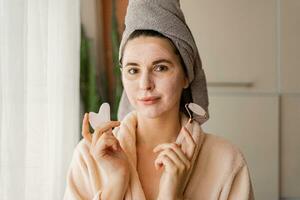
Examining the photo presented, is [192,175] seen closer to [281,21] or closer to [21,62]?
[21,62]

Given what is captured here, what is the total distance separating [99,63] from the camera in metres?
1.93

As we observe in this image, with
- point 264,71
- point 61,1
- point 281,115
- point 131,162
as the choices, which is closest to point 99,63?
point 61,1

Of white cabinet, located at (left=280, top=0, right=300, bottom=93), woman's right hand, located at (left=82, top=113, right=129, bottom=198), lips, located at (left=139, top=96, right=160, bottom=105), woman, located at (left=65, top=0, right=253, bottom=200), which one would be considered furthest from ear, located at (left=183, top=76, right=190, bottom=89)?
white cabinet, located at (left=280, top=0, right=300, bottom=93)

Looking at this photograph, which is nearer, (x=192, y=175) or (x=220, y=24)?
(x=192, y=175)

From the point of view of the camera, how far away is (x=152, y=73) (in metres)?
0.92

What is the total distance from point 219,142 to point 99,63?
1026 millimetres

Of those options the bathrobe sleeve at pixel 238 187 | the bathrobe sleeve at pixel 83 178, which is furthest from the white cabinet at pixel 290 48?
the bathrobe sleeve at pixel 83 178

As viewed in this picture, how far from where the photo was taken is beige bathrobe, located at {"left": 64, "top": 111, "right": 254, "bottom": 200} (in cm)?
96

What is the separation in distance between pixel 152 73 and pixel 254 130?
1.11 metres

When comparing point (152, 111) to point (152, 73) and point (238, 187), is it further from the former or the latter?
point (238, 187)

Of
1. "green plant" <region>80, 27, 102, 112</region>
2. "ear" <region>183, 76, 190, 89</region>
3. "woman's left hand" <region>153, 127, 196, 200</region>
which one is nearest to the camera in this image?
"woman's left hand" <region>153, 127, 196, 200</region>

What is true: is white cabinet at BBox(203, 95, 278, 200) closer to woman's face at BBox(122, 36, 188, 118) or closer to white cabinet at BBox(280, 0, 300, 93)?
white cabinet at BBox(280, 0, 300, 93)

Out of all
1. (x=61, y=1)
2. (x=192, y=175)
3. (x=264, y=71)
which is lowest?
(x=192, y=175)

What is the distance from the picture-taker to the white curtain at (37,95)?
0.97 meters
